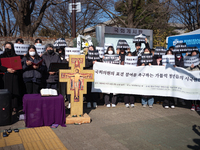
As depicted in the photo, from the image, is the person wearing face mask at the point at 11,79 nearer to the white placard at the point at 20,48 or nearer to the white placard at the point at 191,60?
the white placard at the point at 20,48

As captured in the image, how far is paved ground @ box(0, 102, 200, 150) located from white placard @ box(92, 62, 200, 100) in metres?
0.70

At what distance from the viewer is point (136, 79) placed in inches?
287

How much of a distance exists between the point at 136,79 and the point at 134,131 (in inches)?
99.7

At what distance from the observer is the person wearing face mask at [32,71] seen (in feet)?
20.1

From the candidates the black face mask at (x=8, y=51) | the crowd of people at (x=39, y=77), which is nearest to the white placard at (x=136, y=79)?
the crowd of people at (x=39, y=77)

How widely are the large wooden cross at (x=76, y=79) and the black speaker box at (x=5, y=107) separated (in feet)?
4.68

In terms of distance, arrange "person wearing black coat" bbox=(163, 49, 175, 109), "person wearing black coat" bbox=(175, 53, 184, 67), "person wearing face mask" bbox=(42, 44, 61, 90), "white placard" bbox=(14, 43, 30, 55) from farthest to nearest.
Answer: "person wearing black coat" bbox=(175, 53, 184, 67), "person wearing black coat" bbox=(163, 49, 175, 109), "white placard" bbox=(14, 43, 30, 55), "person wearing face mask" bbox=(42, 44, 61, 90)

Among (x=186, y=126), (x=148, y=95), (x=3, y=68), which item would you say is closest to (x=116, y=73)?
(x=148, y=95)

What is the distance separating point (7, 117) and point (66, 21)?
2675 cm

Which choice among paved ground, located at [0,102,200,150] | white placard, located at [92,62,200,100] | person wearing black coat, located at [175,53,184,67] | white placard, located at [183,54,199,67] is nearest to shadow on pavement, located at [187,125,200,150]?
paved ground, located at [0,102,200,150]

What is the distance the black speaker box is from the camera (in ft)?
Result: 17.2

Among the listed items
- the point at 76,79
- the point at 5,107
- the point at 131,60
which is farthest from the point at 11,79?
the point at 131,60

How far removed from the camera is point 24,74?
6133mm

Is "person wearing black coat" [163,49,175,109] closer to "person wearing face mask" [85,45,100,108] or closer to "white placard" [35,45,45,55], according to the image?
"person wearing face mask" [85,45,100,108]
